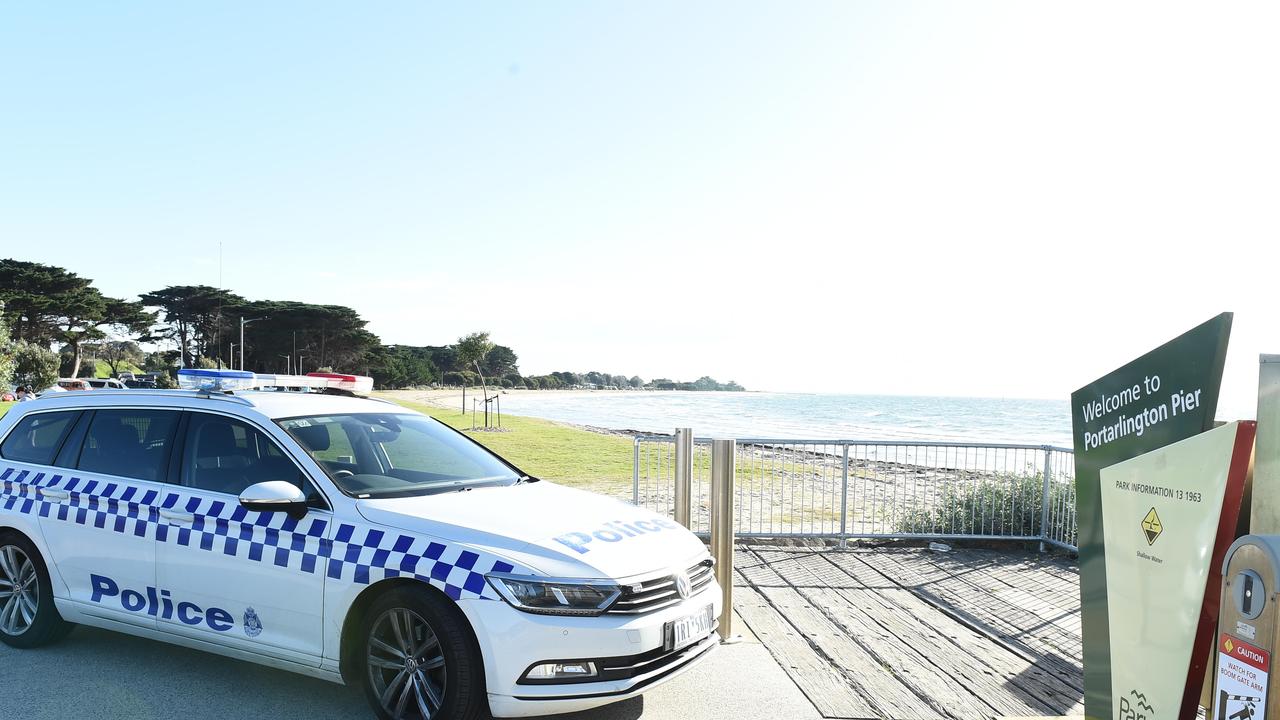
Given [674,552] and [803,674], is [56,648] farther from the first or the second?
[803,674]

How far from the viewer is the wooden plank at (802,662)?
4.55 meters

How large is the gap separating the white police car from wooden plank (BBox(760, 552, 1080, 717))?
1648 mm

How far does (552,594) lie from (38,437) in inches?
154

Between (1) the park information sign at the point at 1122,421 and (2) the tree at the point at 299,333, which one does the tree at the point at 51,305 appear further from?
(1) the park information sign at the point at 1122,421

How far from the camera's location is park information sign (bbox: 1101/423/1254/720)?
260 centimetres

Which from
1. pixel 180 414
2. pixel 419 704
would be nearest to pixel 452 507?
pixel 419 704

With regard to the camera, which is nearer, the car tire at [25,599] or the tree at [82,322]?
the car tire at [25,599]

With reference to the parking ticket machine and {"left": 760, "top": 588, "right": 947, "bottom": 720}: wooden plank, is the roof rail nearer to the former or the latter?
{"left": 760, "top": 588, "right": 947, "bottom": 720}: wooden plank

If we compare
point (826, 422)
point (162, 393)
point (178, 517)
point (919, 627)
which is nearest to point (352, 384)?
point (162, 393)

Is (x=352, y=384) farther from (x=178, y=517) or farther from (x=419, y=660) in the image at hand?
(x=419, y=660)

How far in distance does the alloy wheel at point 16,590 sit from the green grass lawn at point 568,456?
22.6 feet

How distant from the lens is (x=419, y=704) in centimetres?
382

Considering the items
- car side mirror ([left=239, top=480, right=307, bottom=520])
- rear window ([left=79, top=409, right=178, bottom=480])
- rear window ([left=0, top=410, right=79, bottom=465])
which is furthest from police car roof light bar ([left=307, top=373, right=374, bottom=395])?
car side mirror ([left=239, top=480, right=307, bottom=520])

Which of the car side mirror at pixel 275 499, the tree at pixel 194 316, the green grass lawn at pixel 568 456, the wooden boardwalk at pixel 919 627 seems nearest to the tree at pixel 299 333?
the tree at pixel 194 316
